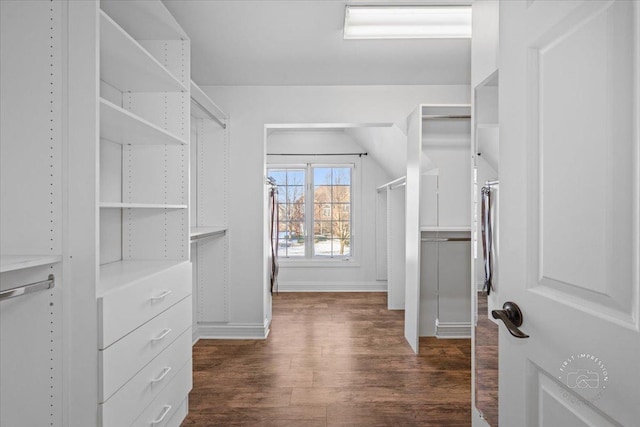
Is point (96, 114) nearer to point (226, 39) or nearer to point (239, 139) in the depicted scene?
point (226, 39)

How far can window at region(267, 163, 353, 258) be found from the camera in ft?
18.3

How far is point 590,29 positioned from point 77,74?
59.3 inches

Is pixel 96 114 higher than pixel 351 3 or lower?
lower

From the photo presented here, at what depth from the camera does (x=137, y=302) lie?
61.7 inches

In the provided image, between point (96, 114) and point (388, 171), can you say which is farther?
point (388, 171)

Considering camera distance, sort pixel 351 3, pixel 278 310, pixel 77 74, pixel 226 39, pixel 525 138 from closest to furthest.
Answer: pixel 525 138
pixel 77 74
pixel 351 3
pixel 226 39
pixel 278 310

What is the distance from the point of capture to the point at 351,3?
211 cm

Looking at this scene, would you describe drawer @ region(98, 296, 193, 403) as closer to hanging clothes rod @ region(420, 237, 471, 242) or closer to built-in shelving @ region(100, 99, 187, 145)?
built-in shelving @ region(100, 99, 187, 145)

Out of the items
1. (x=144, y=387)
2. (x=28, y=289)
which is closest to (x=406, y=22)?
(x=28, y=289)

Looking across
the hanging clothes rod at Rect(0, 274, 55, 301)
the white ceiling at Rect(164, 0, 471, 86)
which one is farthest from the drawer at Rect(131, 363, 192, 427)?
the white ceiling at Rect(164, 0, 471, 86)

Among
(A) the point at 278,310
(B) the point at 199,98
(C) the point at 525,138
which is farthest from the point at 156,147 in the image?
(A) the point at 278,310

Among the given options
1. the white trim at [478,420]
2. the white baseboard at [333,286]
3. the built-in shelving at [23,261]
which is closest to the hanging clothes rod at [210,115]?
the built-in shelving at [23,261]

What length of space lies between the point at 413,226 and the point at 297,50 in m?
1.67

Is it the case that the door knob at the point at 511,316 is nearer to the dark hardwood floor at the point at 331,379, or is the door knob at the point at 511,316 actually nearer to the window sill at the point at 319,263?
the dark hardwood floor at the point at 331,379
